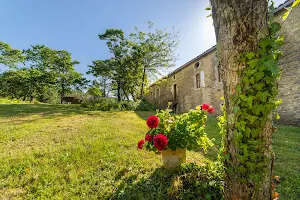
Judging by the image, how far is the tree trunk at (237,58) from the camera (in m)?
1.56

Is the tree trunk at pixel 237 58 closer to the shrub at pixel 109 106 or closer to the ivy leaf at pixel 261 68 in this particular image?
the ivy leaf at pixel 261 68

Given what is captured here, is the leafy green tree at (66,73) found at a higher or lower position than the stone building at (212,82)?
higher

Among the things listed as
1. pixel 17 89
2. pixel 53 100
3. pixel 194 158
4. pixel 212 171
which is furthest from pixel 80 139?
pixel 53 100

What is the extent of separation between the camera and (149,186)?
7.60ft

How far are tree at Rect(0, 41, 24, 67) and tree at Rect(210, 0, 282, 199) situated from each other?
2394cm

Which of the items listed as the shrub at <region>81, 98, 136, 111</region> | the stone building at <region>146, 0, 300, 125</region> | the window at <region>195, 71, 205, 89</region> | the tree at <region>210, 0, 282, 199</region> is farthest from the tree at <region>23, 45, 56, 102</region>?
the tree at <region>210, 0, 282, 199</region>

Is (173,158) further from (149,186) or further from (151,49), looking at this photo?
(151,49)

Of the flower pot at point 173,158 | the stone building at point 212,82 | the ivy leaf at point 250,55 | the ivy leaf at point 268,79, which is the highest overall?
the stone building at point 212,82

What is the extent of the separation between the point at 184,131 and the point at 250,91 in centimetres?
115

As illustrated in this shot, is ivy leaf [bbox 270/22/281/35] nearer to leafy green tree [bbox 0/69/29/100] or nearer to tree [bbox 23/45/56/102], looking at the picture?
tree [bbox 23/45/56/102]

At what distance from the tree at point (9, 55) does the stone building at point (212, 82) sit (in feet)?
53.6

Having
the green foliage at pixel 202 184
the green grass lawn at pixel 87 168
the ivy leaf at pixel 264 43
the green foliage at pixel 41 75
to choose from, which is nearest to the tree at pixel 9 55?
the green foliage at pixel 41 75

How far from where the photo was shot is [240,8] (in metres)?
1.58

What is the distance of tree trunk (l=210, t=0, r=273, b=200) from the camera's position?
1.56 meters
